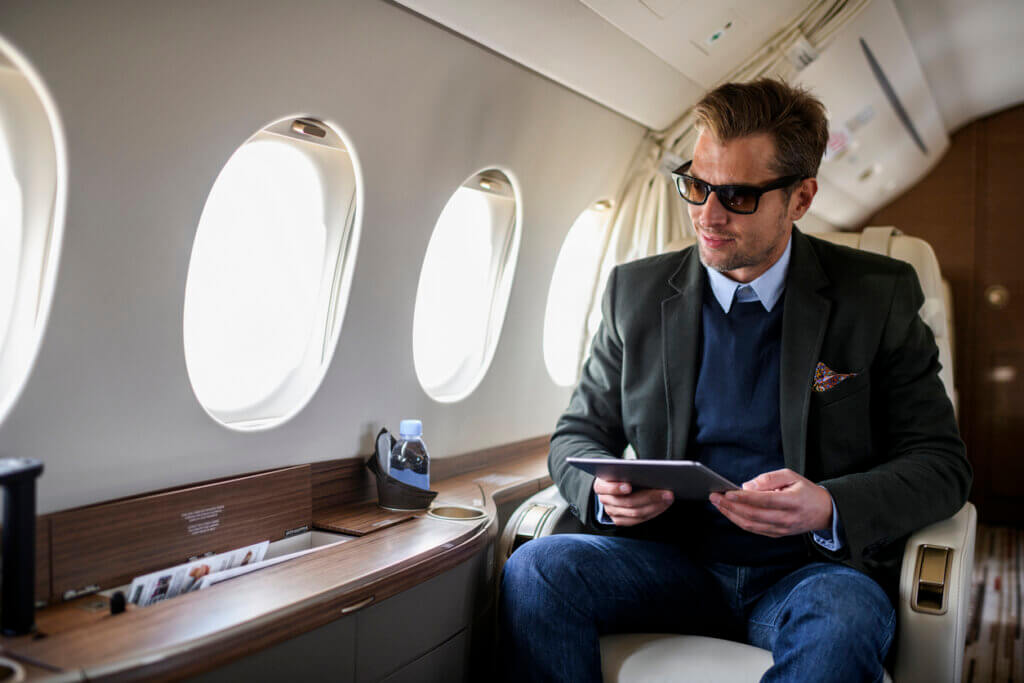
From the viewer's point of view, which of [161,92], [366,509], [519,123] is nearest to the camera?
[161,92]

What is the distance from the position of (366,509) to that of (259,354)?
595 mm

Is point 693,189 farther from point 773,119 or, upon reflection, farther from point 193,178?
point 193,178

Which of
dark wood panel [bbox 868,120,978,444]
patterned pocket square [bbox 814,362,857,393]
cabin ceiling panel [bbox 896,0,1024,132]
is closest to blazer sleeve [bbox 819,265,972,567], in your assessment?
patterned pocket square [bbox 814,362,857,393]

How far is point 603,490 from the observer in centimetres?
206

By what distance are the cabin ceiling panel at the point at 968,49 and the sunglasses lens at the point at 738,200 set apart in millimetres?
2415

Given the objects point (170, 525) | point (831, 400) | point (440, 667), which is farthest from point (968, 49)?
point (170, 525)

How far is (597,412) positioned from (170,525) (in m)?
1.17

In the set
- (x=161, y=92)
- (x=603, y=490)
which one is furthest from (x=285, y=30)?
(x=603, y=490)

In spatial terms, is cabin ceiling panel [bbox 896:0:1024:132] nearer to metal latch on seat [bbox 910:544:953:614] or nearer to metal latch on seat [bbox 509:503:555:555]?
metal latch on seat [bbox 910:544:953:614]

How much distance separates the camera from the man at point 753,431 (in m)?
1.97

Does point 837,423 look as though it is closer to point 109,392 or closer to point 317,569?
point 317,569

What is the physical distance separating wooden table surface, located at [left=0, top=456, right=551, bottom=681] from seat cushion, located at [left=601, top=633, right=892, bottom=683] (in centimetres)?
51

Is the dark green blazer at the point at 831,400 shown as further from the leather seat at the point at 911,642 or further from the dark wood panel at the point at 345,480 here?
the dark wood panel at the point at 345,480

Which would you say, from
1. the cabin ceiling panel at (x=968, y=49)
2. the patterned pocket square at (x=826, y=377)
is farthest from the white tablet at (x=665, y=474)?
the cabin ceiling panel at (x=968, y=49)
